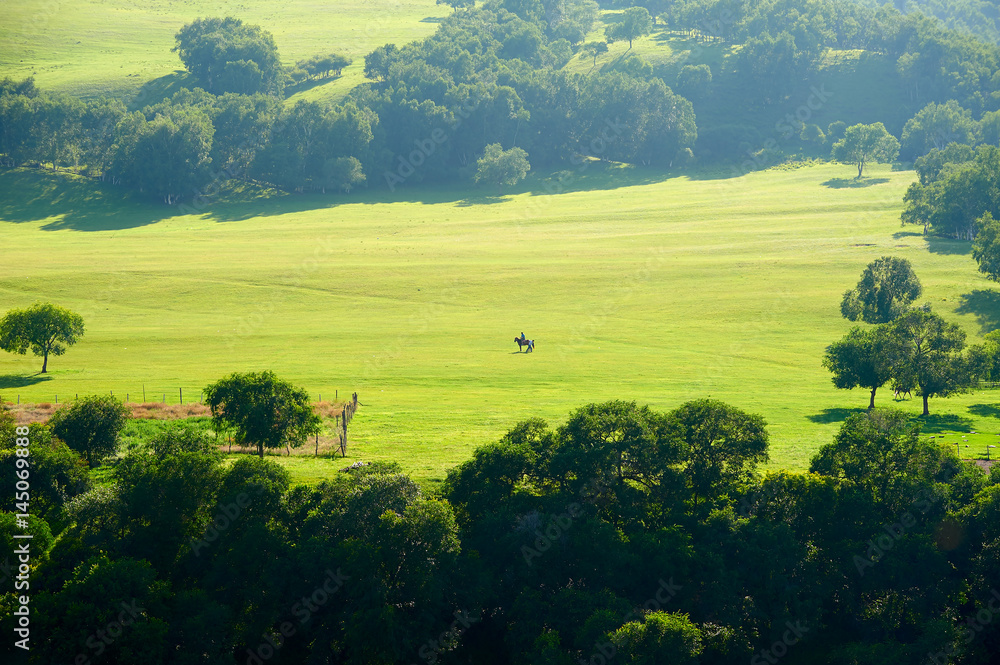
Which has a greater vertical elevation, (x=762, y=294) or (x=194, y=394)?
(x=762, y=294)

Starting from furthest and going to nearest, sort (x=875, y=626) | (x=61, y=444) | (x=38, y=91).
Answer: (x=38, y=91)
(x=61, y=444)
(x=875, y=626)

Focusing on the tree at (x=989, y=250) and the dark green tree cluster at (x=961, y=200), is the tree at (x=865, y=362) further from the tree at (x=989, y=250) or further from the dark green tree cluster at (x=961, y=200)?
the dark green tree cluster at (x=961, y=200)

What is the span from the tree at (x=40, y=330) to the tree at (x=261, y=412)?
1238 inches

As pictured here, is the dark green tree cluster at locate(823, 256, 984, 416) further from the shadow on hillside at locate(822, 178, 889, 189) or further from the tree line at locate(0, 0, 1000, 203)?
the tree line at locate(0, 0, 1000, 203)

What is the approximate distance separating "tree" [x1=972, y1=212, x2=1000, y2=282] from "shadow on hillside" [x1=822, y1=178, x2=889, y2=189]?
60283mm

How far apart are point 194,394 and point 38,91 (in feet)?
523

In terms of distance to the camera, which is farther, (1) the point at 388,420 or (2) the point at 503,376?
(2) the point at 503,376

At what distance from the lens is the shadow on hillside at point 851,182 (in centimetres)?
16425

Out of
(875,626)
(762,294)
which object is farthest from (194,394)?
(762,294)

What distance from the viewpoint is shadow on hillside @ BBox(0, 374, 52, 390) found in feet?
238

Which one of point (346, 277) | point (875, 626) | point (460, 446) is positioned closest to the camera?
point (875, 626)

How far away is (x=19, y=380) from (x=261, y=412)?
3288 cm

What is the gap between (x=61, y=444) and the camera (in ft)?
163

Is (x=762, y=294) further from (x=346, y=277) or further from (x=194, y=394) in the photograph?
(x=194, y=394)
